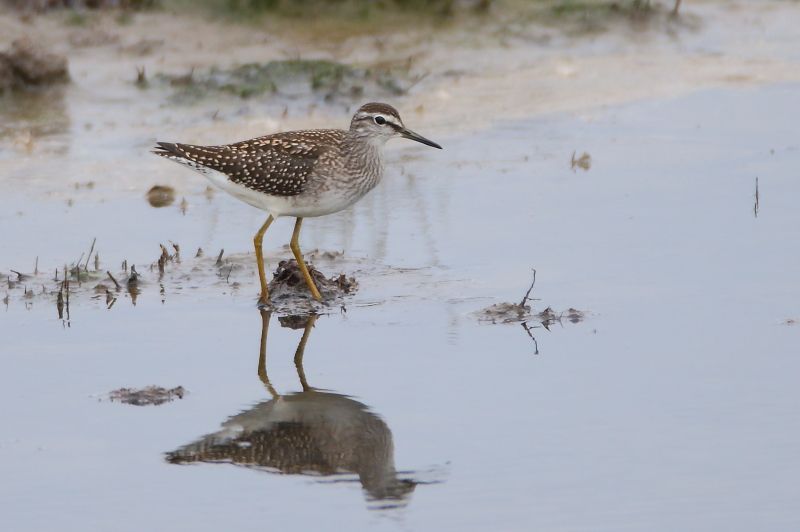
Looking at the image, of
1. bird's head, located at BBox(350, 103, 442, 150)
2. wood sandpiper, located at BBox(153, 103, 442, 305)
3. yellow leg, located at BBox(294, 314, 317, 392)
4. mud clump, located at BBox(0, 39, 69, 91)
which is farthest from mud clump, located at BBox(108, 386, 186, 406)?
mud clump, located at BBox(0, 39, 69, 91)

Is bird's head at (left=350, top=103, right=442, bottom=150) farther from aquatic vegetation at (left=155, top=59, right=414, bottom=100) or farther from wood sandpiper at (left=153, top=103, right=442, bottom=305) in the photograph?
aquatic vegetation at (left=155, top=59, right=414, bottom=100)

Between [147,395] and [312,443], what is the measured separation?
1143mm

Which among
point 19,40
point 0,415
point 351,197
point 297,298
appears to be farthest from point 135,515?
point 19,40

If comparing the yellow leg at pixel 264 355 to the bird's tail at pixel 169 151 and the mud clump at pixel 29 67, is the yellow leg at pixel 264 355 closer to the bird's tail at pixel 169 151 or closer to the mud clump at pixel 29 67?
the bird's tail at pixel 169 151

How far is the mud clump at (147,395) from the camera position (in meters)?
8.12

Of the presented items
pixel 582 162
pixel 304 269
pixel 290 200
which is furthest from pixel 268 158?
pixel 582 162

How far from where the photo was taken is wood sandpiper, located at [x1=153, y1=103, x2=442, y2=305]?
1049 cm

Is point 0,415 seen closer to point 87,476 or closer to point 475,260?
point 87,476

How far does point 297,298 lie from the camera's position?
404 inches

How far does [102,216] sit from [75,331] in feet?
9.48

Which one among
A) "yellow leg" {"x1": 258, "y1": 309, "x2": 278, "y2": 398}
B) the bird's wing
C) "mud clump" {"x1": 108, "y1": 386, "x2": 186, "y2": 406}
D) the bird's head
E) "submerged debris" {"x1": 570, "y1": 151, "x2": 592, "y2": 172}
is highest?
the bird's head

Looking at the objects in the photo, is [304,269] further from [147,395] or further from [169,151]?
[147,395]

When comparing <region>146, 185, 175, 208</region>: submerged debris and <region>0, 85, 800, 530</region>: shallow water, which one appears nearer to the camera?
<region>0, 85, 800, 530</region>: shallow water

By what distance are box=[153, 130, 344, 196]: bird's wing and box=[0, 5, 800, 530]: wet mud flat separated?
0.71 meters
